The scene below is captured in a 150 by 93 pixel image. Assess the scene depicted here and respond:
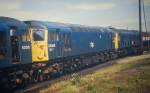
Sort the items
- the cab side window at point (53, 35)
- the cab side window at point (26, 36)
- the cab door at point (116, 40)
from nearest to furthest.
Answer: the cab side window at point (26, 36) < the cab side window at point (53, 35) < the cab door at point (116, 40)

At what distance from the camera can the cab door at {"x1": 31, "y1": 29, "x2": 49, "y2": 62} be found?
58.5 ft

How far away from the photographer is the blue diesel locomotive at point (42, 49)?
15.3 m

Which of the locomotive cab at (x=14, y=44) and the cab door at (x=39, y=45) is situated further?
the cab door at (x=39, y=45)

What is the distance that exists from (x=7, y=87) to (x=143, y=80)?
306 inches

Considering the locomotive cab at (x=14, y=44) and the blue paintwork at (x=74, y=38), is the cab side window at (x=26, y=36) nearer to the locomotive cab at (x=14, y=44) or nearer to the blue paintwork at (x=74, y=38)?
the blue paintwork at (x=74, y=38)

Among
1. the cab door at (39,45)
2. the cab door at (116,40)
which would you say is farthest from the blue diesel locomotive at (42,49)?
the cab door at (116,40)

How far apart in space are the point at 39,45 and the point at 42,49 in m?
0.40

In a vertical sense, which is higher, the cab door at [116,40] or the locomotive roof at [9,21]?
the locomotive roof at [9,21]

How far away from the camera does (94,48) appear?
95.2 ft

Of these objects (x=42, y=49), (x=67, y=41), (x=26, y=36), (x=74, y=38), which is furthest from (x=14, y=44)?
(x=74, y=38)

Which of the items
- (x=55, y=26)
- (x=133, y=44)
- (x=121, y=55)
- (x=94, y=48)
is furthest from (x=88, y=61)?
(x=133, y=44)

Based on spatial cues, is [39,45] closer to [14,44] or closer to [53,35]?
[53,35]

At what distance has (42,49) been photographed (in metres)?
18.4

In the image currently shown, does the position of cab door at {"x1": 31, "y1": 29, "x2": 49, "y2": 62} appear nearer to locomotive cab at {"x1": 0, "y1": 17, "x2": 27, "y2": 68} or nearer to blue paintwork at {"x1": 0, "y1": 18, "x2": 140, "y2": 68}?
blue paintwork at {"x1": 0, "y1": 18, "x2": 140, "y2": 68}
